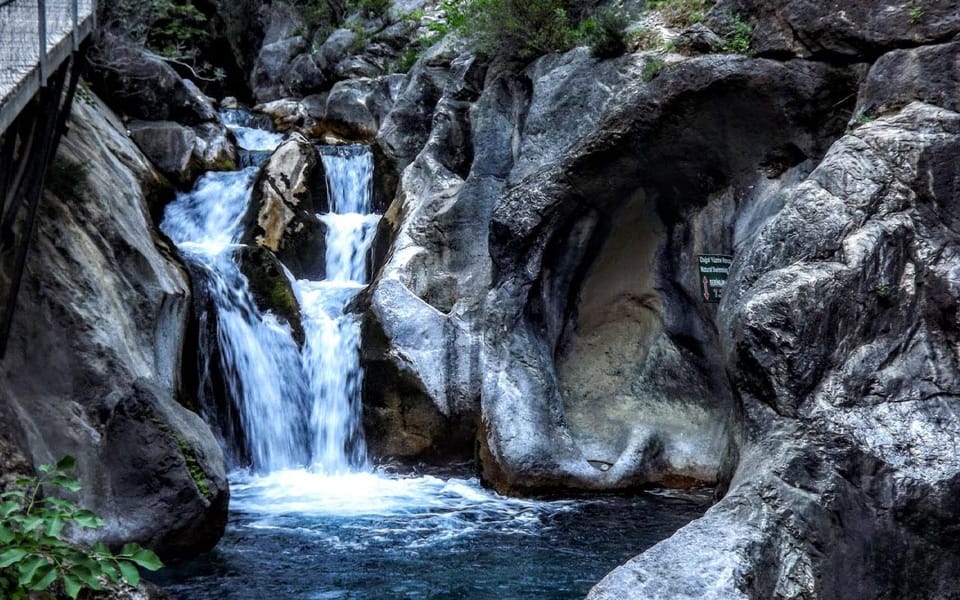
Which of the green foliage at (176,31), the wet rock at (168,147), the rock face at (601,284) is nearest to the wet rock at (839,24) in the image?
the rock face at (601,284)

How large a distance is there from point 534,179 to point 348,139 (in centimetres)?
970

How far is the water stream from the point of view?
7535 millimetres

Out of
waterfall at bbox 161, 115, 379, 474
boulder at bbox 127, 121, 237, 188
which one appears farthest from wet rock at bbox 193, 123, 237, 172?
waterfall at bbox 161, 115, 379, 474

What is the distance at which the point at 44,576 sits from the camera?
157 inches

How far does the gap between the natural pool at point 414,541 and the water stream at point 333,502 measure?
2 cm

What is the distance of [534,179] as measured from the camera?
10.8 m

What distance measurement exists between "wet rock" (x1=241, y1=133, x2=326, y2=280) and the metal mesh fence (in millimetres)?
6700

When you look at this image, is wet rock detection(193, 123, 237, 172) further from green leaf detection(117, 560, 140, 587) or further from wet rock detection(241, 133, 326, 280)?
green leaf detection(117, 560, 140, 587)

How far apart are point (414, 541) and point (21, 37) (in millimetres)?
5533

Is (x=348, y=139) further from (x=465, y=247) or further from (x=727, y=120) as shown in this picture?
(x=727, y=120)

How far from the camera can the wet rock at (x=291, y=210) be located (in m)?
14.4

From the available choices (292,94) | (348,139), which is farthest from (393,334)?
(292,94)

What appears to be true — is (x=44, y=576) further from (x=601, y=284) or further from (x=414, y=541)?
(x=601, y=284)

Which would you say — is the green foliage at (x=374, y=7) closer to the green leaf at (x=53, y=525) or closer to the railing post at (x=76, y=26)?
the railing post at (x=76, y=26)
